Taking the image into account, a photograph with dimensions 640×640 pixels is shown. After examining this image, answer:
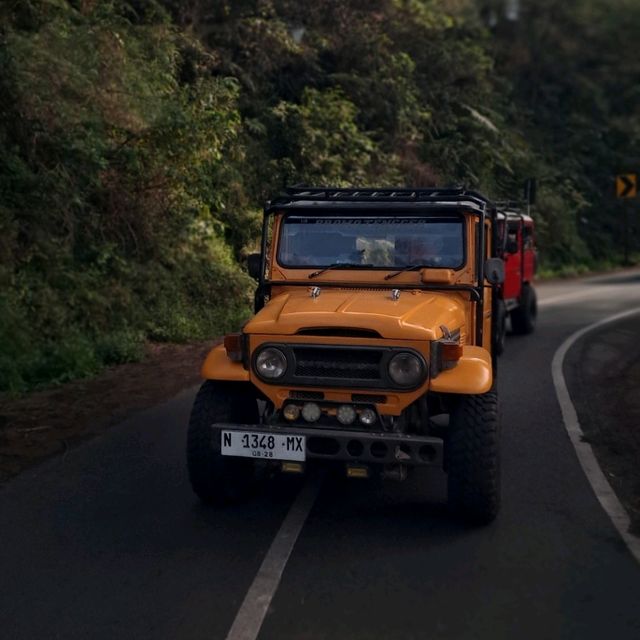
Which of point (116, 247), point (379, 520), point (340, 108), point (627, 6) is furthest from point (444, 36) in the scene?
point (379, 520)

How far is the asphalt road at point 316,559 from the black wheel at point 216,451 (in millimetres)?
136

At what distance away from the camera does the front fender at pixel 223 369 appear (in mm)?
5887

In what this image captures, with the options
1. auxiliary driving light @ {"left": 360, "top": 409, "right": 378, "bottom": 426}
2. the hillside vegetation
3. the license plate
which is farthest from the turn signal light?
the hillside vegetation

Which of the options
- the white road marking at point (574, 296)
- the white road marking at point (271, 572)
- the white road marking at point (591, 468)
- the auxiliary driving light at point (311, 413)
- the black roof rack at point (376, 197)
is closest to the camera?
the white road marking at point (271, 572)

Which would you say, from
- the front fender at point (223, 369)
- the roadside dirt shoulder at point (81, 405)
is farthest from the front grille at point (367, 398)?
the roadside dirt shoulder at point (81, 405)

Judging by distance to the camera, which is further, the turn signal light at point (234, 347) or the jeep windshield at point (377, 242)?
the jeep windshield at point (377, 242)

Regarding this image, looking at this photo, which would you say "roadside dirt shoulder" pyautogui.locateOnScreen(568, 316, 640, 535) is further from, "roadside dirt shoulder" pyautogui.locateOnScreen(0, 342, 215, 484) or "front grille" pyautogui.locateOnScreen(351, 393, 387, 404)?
"roadside dirt shoulder" pyautogui.locateOnScreen(0, 342, 215, 484)

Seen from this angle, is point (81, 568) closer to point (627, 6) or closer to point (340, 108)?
point (340, 108)

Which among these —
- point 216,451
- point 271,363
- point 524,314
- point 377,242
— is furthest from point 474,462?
point 524,314

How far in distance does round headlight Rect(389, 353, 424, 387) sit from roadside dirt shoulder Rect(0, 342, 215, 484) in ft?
10.7

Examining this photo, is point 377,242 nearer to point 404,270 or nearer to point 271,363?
Result: point 404,270

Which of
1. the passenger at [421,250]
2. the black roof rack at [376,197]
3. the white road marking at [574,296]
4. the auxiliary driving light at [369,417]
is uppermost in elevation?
the black roof rack at [376,197]

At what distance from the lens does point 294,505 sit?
6.12m

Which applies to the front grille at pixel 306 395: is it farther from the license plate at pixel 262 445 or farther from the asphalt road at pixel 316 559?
the asphalt road at pixel 316 559
